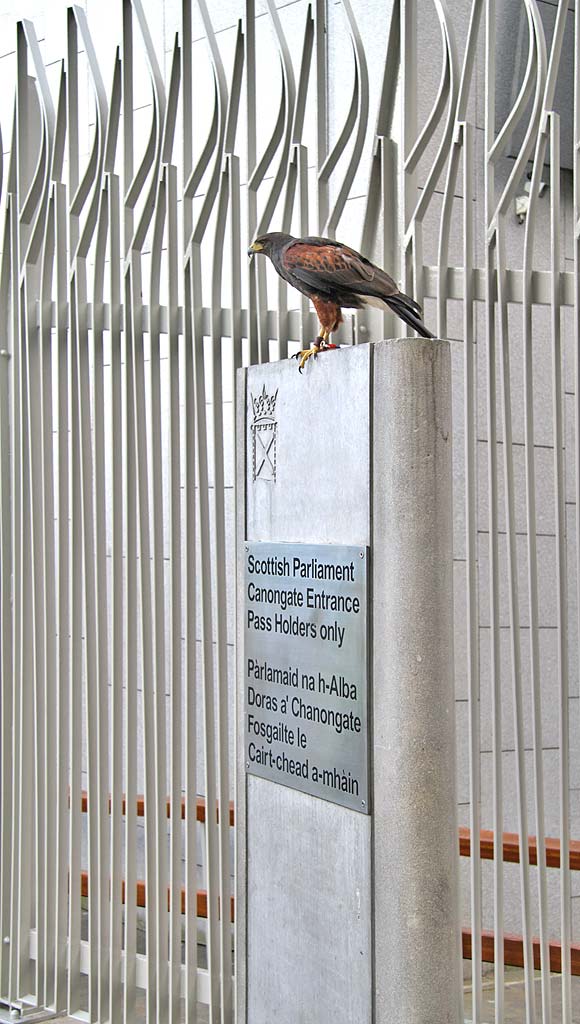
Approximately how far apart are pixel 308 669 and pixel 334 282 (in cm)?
107

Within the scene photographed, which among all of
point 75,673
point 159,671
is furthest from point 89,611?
point 159,671

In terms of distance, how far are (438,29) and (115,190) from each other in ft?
6.70

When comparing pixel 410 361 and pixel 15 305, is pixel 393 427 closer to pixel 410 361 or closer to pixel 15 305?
pixel 410 361

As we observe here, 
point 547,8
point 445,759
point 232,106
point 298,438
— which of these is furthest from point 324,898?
point 547,8

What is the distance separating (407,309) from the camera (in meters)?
3.41

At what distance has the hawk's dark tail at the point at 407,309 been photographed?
3367 millimetres

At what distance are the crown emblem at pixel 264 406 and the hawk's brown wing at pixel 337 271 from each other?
332 mm

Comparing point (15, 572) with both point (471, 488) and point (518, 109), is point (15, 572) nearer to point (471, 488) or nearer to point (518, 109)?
point (471, 488)

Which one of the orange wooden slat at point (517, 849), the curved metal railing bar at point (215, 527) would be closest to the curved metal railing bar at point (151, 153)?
the curved metal railing bar at point (215, 527)

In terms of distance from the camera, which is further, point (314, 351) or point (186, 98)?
point (186, 98)

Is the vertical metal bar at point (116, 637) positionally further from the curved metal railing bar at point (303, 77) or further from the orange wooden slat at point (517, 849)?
the orange wooden slat at point (517, 849)

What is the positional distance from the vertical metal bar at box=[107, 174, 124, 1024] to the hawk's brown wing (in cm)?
127

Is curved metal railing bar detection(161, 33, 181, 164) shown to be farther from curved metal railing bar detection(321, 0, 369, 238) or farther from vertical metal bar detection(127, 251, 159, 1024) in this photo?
curved metal railing bar detection(321, 0, 369, 238)

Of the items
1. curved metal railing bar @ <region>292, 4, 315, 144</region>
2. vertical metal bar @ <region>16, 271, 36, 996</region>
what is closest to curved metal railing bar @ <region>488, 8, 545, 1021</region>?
curved metal railing bar @ <region>292, 4, 315, 144</region>
